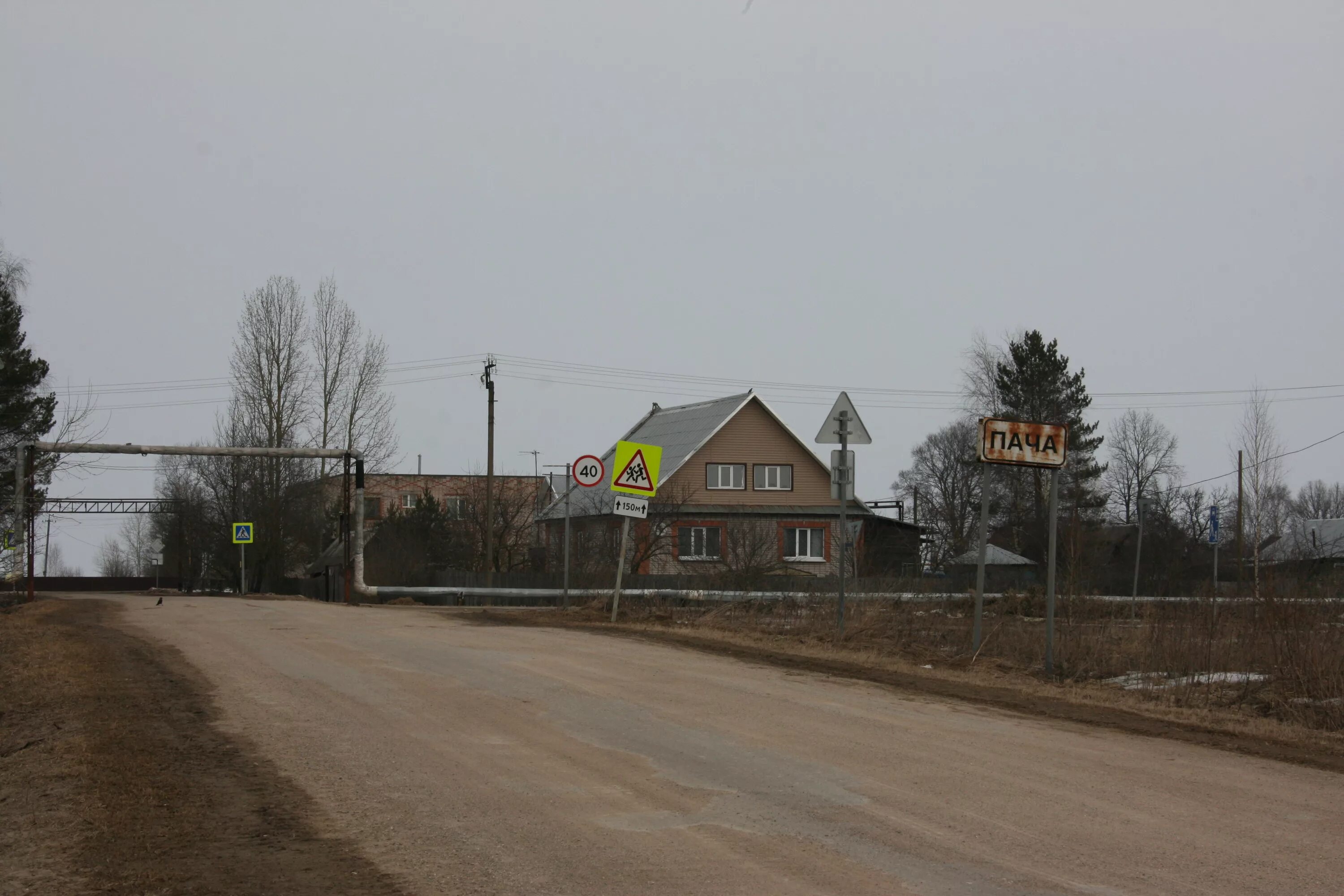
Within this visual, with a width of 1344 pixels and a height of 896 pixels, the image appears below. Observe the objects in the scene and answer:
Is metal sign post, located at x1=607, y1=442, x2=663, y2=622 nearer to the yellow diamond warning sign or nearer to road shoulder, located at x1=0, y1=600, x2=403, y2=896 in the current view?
the yellow diamond warning sign

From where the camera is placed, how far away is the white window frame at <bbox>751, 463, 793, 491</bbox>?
55375 mm

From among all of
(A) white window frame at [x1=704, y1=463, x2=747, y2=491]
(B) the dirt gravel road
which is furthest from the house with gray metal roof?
(B) the dirt gravel road

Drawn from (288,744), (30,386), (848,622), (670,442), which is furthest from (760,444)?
(288,744)

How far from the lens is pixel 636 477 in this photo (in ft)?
66.8

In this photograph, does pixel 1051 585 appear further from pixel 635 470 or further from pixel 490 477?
pixel 490 477

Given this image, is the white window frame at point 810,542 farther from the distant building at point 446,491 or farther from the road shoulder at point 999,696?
the road shoulder at point 999,696

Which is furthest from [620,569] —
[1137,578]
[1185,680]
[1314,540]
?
[1314,540]

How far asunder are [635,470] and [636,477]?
0.12 m

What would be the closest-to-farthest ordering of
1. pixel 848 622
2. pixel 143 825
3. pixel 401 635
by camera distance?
pixel 143 825, pixel 401 635, pixel 848 622

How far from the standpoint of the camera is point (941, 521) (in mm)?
90000

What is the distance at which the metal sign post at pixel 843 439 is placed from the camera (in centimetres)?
1764

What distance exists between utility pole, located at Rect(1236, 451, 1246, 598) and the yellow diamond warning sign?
29.0 feet

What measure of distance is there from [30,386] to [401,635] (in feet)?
101

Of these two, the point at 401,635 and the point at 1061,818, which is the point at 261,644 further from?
the point at 1061,818
